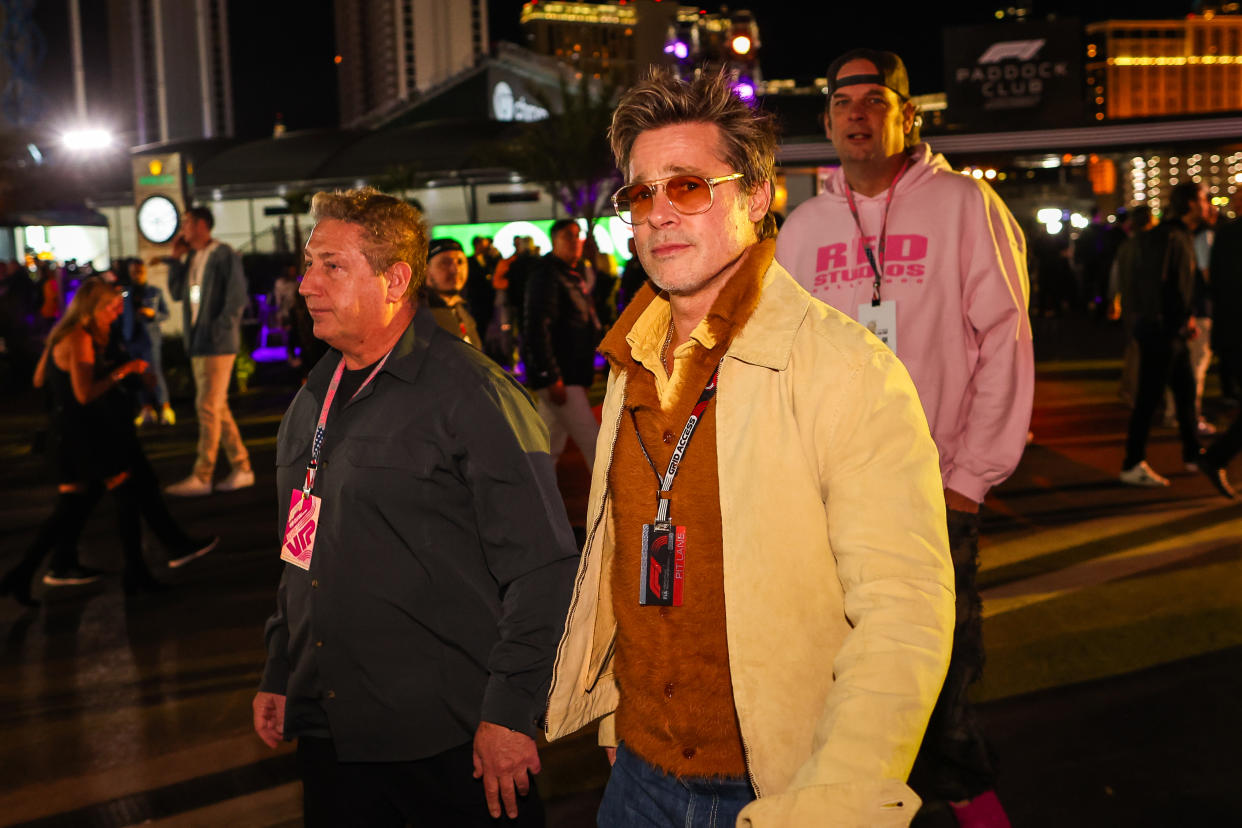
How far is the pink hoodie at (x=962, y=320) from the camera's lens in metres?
3.30

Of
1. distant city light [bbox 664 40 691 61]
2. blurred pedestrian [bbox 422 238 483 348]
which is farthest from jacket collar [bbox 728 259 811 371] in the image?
distant city light [bbox 664 40 691 61]

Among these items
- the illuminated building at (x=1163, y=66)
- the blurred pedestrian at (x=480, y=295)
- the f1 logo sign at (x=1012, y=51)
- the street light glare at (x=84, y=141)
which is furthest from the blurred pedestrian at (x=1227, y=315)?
the illuminated building at (x=1163, y=66)

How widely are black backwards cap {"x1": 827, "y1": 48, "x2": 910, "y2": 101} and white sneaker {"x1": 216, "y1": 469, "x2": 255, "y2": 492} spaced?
7789mm

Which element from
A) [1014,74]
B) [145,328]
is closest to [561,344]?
[145,328]

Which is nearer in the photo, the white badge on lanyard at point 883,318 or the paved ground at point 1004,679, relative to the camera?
the white badge on lanyard at point 883,318

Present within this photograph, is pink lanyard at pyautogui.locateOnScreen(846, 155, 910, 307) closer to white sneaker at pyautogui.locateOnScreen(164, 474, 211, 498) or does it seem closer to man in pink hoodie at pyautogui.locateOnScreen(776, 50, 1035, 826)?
man in pink hoodie at pyautogui.locateOnScreen(776, 50, 1035, 826)

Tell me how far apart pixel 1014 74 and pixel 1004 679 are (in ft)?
139

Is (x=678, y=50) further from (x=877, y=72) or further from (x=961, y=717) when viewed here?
(x=961, y=717)

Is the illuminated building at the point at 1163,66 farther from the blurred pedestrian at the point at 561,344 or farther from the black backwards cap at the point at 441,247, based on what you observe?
the black backwards cap at the point at 441,247

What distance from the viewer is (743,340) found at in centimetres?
191

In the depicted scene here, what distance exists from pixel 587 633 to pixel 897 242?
1.72 metres

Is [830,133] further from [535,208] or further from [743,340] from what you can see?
[535,208]

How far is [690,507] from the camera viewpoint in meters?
1.95

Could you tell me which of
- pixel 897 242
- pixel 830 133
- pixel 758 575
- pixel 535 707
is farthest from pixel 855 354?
pixel 830 133
